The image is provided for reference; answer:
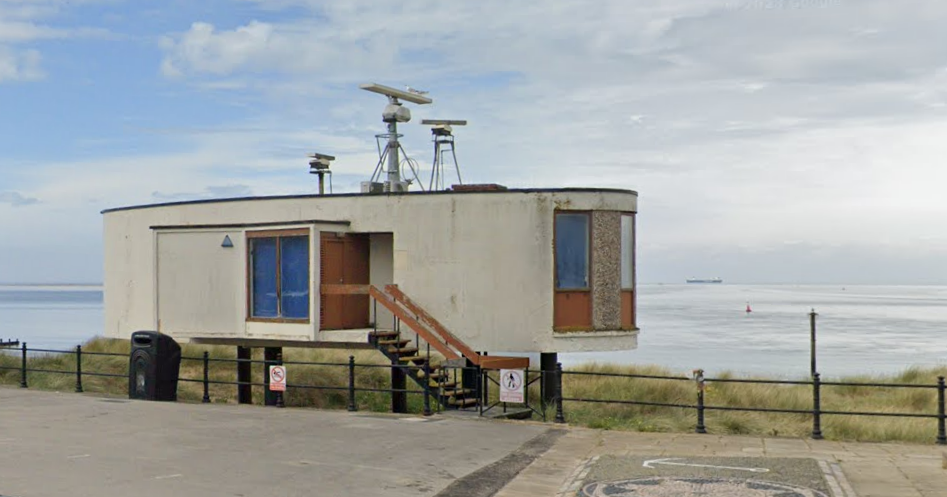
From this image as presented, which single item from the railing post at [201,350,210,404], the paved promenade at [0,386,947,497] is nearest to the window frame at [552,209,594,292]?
the paved promenade at [0,386,947,497]

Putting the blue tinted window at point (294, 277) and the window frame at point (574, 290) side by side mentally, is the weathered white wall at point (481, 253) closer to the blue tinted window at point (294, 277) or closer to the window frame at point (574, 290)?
the window frame at point (574, 290)

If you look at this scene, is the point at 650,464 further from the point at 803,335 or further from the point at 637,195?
the point at 803,335

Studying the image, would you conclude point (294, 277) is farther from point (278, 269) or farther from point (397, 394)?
point (397, 394)

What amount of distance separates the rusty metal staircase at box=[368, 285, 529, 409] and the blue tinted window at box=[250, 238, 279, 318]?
233 centimetres

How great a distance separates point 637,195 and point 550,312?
3.27m

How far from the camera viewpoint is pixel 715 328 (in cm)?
9069

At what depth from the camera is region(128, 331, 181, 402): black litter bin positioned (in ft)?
66.8

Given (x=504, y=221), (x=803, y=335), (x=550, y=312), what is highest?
(x=504, y=221)

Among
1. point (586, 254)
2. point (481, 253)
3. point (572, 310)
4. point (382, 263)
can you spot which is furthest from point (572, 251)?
point (382, 263)

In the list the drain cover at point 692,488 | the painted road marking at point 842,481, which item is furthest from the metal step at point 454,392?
the painted road marking at point 842,481

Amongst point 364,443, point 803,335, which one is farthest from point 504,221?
point 803,335

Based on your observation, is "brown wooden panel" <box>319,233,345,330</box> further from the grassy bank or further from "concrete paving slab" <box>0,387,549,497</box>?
the grassy bank

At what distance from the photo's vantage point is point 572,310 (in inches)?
760

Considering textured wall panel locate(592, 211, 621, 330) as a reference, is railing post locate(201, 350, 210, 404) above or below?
below
